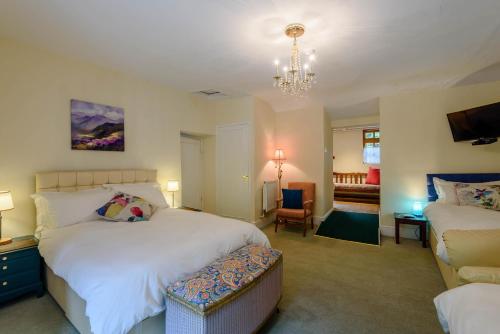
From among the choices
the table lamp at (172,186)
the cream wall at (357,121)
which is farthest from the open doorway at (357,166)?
the table lamp at (172,186)

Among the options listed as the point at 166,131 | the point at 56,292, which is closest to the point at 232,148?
the point at 166,131

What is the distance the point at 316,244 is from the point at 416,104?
2.97 meters

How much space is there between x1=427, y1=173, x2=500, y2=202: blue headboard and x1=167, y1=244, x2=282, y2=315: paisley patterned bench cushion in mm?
3193

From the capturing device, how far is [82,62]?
3.02 m

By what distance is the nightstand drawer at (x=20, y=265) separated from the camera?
2.10 metres

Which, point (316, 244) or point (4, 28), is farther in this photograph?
point (316, 244)

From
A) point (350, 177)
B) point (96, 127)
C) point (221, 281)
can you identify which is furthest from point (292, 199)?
point (350, 177)

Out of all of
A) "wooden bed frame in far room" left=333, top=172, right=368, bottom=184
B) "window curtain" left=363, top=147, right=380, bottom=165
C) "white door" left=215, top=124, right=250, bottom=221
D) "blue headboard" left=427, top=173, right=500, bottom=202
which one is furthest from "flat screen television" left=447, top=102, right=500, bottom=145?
"wooden bed frame in far room" left=333, top=172, right=368, bottom=184

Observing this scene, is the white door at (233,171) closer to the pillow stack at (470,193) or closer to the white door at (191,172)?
the white door at (191,172)

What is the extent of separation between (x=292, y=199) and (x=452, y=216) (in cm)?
247

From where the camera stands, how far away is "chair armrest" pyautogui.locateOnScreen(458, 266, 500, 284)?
1.10 metres

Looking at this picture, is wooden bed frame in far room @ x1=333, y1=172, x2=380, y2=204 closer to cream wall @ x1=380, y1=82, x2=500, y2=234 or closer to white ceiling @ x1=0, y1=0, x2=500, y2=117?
cream wall @ x1=380, y1=82, x2=500, y2=234

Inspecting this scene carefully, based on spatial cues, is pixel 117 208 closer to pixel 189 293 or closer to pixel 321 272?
pixel 189 293

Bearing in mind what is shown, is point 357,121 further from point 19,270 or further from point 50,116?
point 19,270
